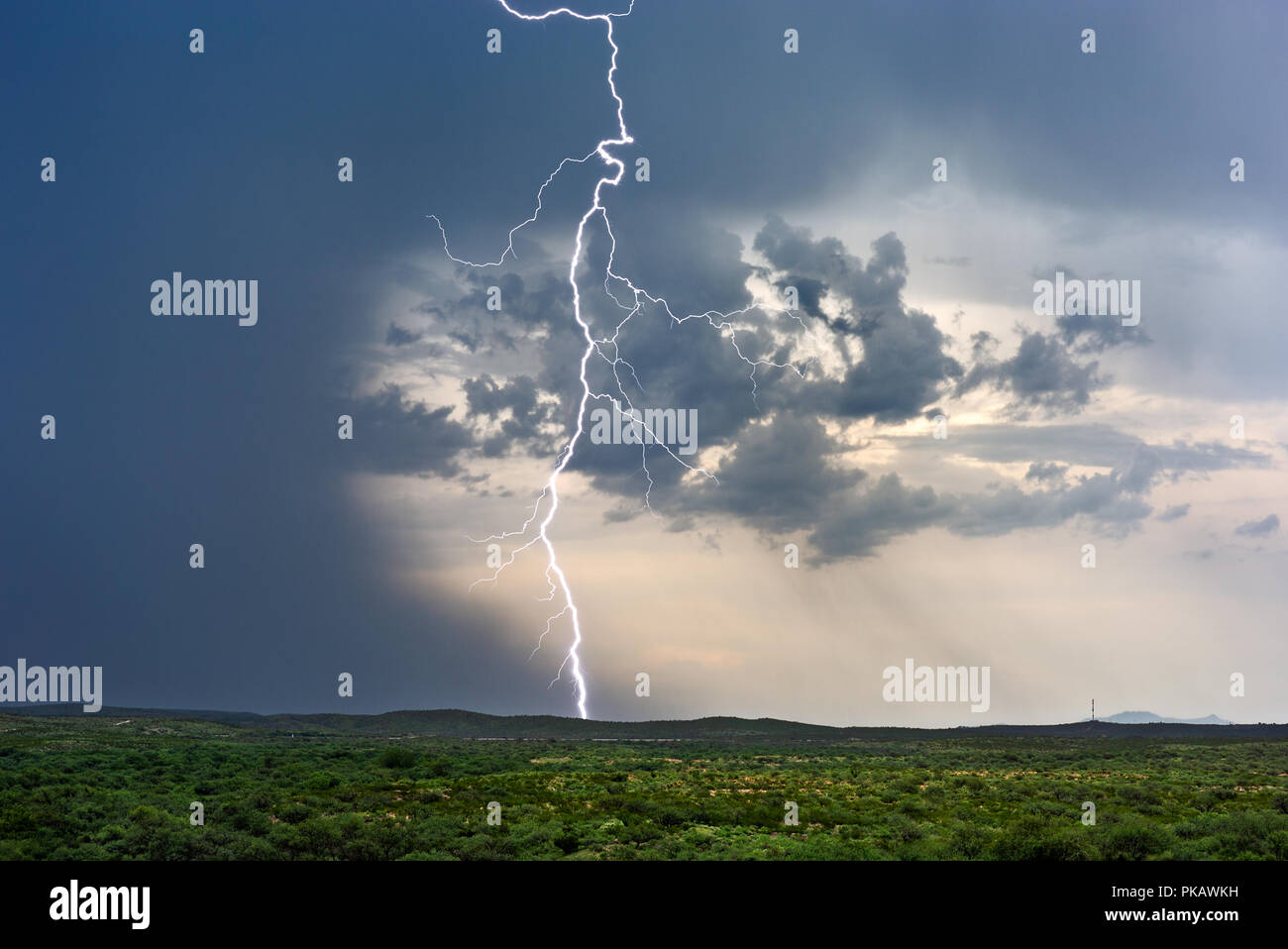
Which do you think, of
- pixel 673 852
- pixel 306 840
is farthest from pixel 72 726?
pixel 673 852

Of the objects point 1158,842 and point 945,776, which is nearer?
point 1158,842
